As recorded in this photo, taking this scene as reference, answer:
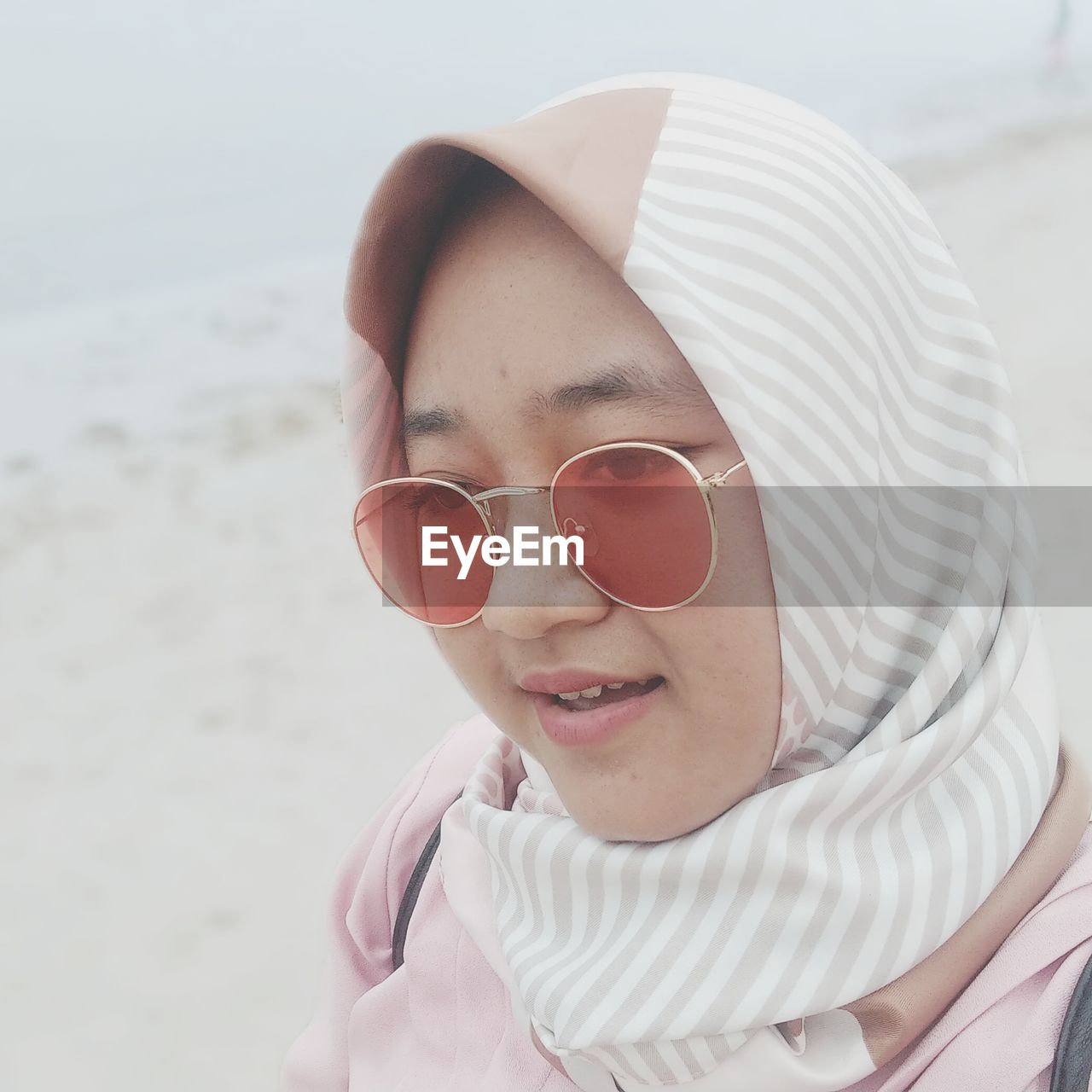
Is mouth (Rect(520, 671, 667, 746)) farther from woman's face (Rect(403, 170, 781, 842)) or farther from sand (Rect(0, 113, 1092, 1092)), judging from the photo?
sand (Rect(0, 113, 1092, 1092))

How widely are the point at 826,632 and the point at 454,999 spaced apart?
521mm

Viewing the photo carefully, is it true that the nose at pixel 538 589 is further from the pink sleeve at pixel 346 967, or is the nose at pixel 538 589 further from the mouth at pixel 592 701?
the pink sleeve at pixel 346 967

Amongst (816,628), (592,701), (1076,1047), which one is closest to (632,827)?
(592,701)

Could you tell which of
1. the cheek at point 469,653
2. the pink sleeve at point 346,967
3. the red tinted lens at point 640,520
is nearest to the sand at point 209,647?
the pink sleeve at point 346,967

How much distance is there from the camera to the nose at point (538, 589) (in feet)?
2.78

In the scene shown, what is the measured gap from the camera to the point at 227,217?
14.9 ft

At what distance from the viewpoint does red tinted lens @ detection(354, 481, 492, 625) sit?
0.92 m

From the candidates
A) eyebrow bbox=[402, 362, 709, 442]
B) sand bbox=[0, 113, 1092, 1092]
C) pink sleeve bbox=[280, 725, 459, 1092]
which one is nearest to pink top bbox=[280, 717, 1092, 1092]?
pink sleeve bbox=[280, 725, 459, 1092]

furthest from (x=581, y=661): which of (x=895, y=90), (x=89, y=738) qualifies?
(x=895, y=90)

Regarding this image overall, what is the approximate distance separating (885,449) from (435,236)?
0.39 meters

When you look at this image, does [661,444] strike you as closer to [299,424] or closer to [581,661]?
[581,661]

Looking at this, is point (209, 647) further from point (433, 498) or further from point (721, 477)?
point (721, 477)

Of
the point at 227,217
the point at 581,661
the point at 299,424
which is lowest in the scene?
the point at 299,424

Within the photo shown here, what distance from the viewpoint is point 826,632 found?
2.79ft
